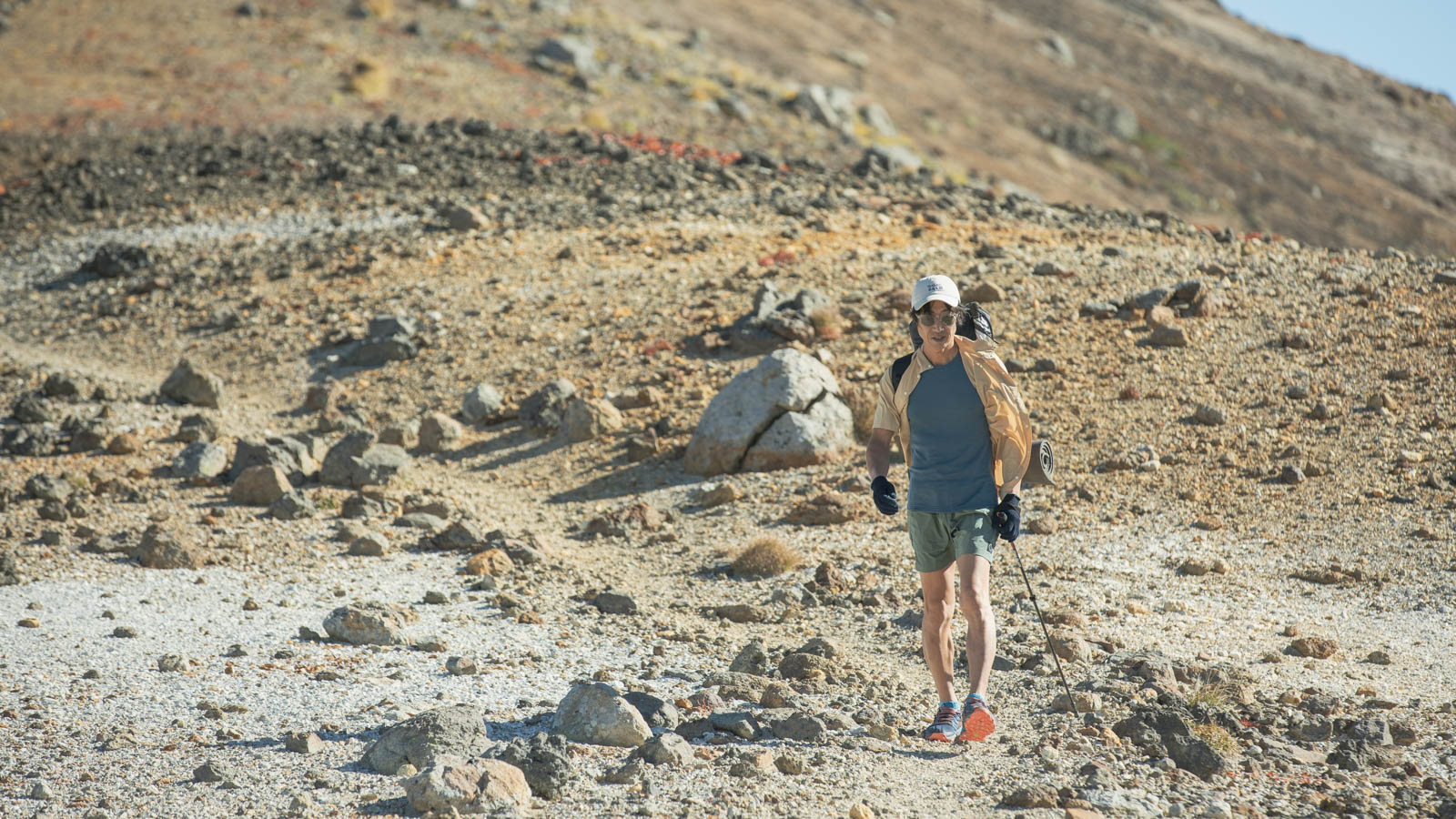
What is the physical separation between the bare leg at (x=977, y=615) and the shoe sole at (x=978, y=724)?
83mm

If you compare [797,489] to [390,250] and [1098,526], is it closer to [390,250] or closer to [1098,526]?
[1098,526]

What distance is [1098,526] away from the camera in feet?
28.1

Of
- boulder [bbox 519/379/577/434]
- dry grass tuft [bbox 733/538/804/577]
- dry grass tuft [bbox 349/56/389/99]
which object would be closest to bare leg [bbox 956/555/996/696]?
dry grass tuft [bbox 733/538/804/577]

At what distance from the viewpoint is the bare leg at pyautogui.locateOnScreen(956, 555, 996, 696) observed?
16.1 feet

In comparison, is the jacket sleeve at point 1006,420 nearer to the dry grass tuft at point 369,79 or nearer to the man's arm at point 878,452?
the man's arm at point 878,452

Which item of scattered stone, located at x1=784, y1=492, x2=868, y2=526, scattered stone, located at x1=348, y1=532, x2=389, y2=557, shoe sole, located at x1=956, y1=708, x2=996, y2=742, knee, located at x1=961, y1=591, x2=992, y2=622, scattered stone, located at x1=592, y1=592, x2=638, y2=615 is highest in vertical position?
knee, located at x1=961, y1=591, x2=992, y2=622

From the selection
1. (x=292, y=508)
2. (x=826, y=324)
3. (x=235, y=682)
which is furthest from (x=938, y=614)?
(x=826, y=324)

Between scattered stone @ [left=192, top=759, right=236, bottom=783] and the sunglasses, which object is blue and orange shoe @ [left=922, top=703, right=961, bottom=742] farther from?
scattered stone @ [left=192, top=759, right=236, bottom=783]

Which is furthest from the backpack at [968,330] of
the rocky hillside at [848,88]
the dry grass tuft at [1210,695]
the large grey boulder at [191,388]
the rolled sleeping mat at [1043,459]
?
the rocky hillside at [848,88]

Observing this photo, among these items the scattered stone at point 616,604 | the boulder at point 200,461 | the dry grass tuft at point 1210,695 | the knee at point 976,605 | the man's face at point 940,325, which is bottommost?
the boulder at point 200,461

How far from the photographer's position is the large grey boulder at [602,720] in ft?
16.8

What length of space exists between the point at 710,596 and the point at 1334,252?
10411mm

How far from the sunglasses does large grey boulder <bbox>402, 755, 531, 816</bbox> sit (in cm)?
246

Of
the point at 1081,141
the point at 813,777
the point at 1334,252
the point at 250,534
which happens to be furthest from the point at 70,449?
the point at 1081,141
